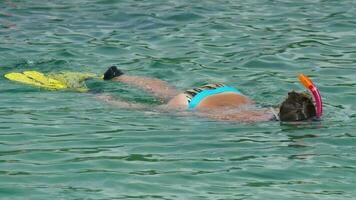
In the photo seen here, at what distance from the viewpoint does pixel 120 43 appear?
1266cm

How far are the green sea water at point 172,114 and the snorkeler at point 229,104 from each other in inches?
5.5

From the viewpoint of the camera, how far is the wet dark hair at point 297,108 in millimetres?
7855

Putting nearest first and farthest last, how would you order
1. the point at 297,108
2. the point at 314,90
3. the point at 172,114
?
the point at 314,90 → the point at 297,108 → the point at 172,114

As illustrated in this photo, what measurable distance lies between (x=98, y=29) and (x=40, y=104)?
181 inches

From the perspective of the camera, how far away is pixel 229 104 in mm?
8703

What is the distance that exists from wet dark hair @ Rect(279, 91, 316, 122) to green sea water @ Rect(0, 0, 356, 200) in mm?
113

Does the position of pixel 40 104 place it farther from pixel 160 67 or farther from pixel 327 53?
pixel 327 53

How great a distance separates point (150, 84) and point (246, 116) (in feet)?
6.47

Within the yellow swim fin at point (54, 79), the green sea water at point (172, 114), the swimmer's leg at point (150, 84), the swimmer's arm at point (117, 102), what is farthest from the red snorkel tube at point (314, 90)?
the yellow swim fin at point (54, 79)

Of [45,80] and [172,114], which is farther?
[45,80]

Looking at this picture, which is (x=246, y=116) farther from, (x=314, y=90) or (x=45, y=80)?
(x=45, y=80)

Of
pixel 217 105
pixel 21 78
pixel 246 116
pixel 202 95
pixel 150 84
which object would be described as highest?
pixel 21 78

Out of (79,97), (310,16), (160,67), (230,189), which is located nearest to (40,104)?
(79,97)

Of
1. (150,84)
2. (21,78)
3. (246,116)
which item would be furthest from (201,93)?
(21,78)
